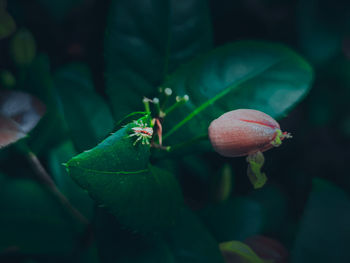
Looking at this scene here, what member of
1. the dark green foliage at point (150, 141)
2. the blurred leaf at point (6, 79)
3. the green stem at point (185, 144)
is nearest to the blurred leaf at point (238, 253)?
the dark green foliage at point (150, 141)

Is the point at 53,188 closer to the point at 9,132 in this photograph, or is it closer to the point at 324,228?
the point at 9,132

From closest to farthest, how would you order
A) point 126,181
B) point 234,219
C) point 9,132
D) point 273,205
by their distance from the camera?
point 126,181, point 9,132, point 234,219, point 273,205

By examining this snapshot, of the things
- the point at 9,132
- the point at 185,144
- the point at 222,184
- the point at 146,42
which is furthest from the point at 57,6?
the point at 222,184

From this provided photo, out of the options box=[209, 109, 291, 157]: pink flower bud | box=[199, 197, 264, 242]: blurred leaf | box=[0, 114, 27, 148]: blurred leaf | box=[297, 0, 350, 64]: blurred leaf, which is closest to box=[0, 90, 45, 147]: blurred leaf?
box=[0, 114, 27, 148]: blurred leaf

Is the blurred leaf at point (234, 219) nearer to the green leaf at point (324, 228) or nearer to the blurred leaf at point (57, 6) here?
the green leaf at point (324, 228)

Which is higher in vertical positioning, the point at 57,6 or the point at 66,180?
the point at 57,6

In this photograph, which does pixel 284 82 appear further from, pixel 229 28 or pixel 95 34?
pixel 95 34

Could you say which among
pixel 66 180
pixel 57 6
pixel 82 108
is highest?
pixel 57 6
